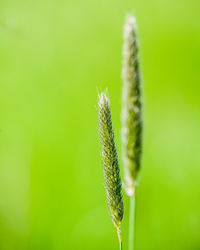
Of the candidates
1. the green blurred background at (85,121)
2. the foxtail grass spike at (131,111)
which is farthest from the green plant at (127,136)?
the green blurred background at (85,121)

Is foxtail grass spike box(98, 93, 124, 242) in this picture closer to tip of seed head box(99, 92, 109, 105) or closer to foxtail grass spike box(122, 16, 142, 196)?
tip of seed head box(99, 92, 109, 105)

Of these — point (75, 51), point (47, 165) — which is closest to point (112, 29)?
point (75, 51)

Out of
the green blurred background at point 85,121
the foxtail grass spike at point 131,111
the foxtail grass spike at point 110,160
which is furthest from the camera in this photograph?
the green blurred background at point 85,121

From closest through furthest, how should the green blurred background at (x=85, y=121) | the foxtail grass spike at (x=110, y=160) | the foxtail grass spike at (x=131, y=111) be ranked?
the foxtail grass spike at (x=110, y=160), the foxtail grass spike at (x=131, y=111), the green blurred background at (x=85, y=121)

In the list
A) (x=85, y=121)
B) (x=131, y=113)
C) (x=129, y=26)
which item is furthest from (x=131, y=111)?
(x=85, y=121)

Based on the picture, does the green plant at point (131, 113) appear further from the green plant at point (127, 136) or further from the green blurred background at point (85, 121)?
the green blurred background at point (85, 121)

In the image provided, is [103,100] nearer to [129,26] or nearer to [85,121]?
[129,26]

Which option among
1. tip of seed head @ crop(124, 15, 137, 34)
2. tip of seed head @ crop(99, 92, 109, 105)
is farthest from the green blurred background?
tip of seed head @ crop(99, 92, 109, 105)

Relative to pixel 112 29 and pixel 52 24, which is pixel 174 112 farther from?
pixel 52 24
